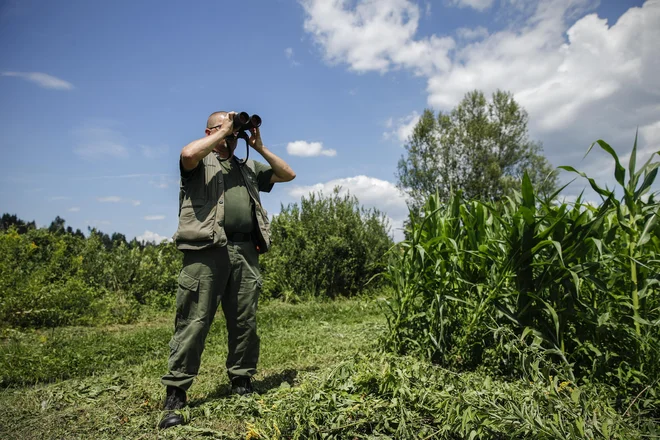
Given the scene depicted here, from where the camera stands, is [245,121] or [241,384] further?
[241,384]

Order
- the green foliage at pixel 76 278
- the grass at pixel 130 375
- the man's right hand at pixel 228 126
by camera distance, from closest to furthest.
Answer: the grass at pixel 130 375 → the man's right hand at pixel 228 126 → the green foliage at pixel 76 278

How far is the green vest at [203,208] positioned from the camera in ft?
9.85

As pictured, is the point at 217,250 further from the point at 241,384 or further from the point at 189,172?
the point at 241,384

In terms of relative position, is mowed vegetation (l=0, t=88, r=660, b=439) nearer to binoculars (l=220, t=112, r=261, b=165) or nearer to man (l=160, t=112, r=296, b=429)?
man (l=160, t=112, r=296, b=429)

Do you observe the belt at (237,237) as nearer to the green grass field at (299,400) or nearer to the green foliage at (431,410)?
the green grass field at (299,400)

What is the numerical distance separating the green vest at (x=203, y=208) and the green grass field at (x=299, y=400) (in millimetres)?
1063

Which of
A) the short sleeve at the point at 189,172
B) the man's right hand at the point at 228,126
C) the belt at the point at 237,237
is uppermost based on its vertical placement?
the man's right hand at the point at 228,126

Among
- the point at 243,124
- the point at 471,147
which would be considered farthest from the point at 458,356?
the point at 471,147

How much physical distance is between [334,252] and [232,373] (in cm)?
667

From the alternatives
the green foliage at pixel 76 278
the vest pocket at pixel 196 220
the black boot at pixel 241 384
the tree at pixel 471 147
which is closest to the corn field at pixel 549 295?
the black boot at pixel 241 384

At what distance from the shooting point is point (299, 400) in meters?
2.29

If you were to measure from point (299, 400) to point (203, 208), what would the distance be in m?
1.44

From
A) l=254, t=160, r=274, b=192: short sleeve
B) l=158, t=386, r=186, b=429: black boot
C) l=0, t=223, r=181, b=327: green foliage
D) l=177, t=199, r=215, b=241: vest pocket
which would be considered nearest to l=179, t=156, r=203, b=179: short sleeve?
l=177, t=199, r=215, b=241: vest pocket

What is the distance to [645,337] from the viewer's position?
2486 mm
